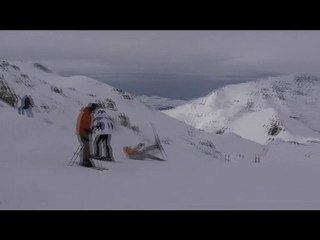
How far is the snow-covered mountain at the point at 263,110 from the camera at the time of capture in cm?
888

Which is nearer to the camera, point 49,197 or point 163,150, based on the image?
point 49,197

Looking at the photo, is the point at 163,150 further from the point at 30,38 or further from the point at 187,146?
the point at 30,38

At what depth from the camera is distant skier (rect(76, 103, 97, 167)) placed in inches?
346

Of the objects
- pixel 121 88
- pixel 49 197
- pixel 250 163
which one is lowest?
pixel 49 197

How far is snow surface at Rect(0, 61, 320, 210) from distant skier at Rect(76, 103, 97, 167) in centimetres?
8

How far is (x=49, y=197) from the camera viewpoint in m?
8.38

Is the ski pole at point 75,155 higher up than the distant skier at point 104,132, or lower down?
lower down

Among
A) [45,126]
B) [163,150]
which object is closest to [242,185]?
[163,150]

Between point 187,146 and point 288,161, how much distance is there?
4.50 feet

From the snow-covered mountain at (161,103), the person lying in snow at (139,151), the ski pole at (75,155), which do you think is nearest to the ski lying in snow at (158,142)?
the person lying in snow at (139,151)

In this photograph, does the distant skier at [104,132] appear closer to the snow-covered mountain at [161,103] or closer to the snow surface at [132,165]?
the snow surface at [132,165]

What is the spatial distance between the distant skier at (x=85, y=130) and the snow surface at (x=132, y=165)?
79 millimetres

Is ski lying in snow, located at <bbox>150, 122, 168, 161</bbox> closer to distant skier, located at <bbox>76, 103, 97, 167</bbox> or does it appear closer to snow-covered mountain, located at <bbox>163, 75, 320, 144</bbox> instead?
snow-covered mountain, located at <bbox>163, 75, 320, 144</bbox>

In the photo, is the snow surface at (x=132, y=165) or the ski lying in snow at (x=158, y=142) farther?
the ski lying in snow at (x=158, y=142)
